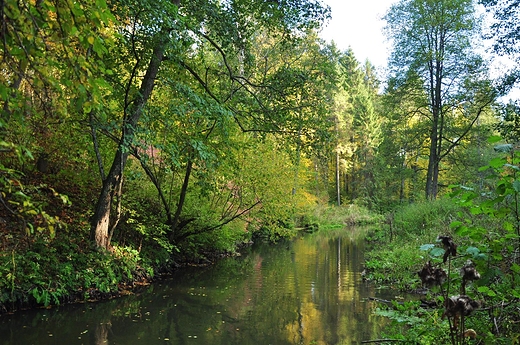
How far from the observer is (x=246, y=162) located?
12.3 m

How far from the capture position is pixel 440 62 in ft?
59.3

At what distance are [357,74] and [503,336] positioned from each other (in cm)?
3749

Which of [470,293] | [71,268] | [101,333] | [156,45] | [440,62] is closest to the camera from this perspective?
[470,293]

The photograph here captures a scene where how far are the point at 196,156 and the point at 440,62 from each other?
14.0 meters

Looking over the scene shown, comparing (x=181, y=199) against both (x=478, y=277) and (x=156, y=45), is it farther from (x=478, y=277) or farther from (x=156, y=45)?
(x=478, y=277)

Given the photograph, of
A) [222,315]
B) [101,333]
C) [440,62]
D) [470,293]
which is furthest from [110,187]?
[440,62]

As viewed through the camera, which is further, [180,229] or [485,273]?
[180,229]

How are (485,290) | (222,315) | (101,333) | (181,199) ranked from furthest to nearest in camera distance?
(181,199) < (222,315) < (101,333) < (485,290)

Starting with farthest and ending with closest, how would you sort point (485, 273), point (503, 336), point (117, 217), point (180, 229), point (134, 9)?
point (180, 229), point (117, 217), point (134, 9), point (503, 336), point (485, 273)

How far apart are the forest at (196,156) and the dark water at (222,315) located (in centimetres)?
58

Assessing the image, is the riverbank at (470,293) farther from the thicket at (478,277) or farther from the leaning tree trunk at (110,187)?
the leaning tree trunk at (110,187)

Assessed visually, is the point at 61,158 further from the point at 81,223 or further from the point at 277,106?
the point at 277,106

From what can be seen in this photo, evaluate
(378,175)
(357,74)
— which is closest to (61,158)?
(378,175)

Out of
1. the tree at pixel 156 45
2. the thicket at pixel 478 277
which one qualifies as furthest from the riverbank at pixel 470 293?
the tree at pixel 156 45
